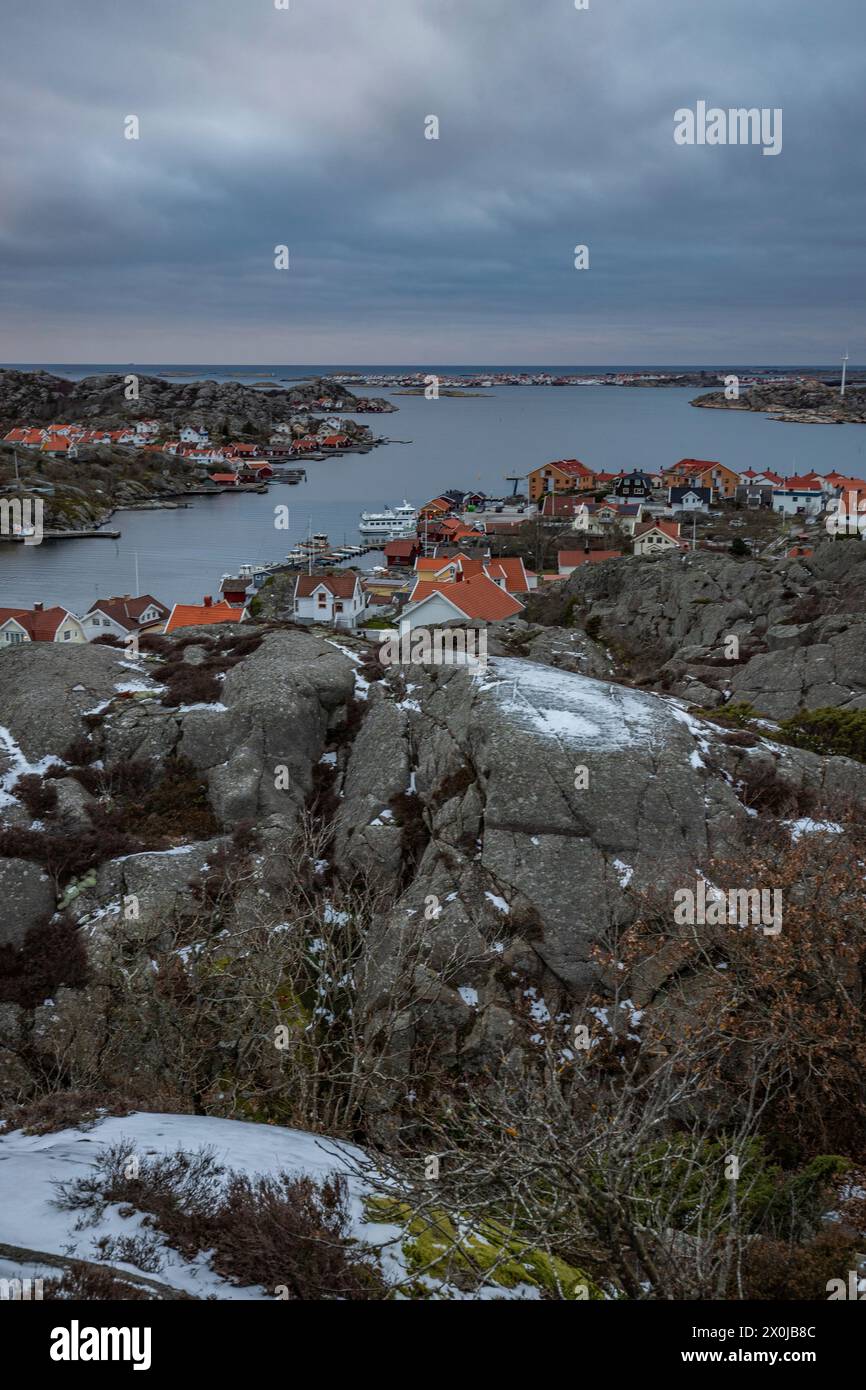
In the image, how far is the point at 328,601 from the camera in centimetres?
6481

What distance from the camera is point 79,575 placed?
353ft

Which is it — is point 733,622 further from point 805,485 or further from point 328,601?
point 805,485

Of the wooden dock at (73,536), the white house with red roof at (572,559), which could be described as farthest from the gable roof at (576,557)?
the wooden dock at (73,536)

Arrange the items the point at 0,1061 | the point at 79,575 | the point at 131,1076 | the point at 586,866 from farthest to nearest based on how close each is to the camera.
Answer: the point at 79,575 < the point at 586,866 < the point at 0,1061 < the point at 131,1076

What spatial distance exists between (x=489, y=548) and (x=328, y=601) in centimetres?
3571

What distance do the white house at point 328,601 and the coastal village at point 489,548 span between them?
0.11 meters

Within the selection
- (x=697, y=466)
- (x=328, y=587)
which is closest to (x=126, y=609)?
(x=328, y=587)

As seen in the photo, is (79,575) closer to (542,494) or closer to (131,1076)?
(542,494)

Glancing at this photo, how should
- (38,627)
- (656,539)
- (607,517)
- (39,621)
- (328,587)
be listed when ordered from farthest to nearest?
(607,517) → (656,539) → (328,587) → (39,621) → (38,627)

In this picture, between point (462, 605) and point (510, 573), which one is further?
point (510, 573)

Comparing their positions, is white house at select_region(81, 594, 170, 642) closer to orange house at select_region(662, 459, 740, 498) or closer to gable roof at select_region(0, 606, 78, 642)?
gable roof at select_region(0, 606, 78, 642)

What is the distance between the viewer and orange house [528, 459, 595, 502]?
13725 centimetres
